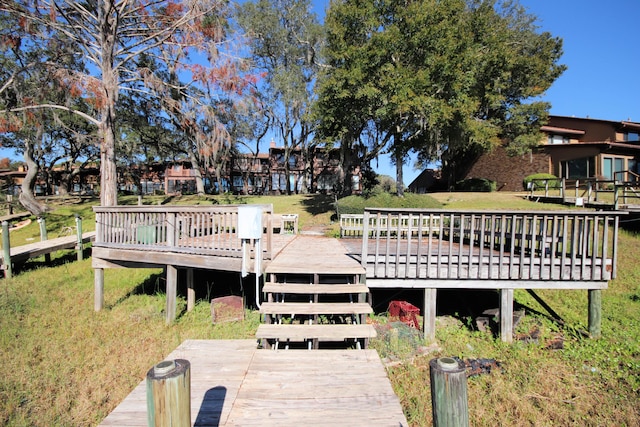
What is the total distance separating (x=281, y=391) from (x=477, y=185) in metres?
27.5

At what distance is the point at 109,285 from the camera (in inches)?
354

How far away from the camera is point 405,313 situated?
590 cm

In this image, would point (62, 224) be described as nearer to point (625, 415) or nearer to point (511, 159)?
point (625, 415)

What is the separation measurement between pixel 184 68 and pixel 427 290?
11807mm

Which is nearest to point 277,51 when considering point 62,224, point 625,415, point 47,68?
point 47,68

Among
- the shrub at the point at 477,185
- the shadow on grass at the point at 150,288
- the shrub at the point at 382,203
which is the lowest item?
the shadow on grass at the point at 150,288

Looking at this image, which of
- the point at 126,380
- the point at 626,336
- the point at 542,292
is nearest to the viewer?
the point at 126,380

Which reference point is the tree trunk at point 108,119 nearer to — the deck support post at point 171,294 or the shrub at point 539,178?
the deck support post at point 171,294

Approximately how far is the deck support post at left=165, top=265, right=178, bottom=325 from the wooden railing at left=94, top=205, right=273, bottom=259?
0.51m

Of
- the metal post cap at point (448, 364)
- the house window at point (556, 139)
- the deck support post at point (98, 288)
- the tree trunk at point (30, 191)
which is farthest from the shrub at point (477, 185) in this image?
the tree trunk at point (30, 191)

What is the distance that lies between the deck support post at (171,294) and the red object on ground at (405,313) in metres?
4.47

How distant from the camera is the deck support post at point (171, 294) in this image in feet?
21.0

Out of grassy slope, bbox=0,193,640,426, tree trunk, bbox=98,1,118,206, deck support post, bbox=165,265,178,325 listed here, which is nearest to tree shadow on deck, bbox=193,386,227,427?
grassy slope, bbox=0,193,640,426

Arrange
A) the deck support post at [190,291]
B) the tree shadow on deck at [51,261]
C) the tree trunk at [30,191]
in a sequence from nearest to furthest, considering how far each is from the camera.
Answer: the deck support post at [190,291]
the tree shadow on deck at [51,261]
the tree trunk at [30,191]
